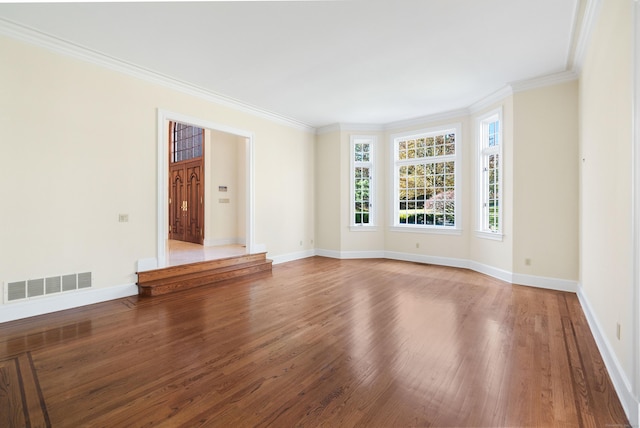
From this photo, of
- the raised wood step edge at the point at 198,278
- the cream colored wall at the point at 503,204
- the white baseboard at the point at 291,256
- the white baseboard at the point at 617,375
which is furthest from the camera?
the white baseboard at the point at 291,256

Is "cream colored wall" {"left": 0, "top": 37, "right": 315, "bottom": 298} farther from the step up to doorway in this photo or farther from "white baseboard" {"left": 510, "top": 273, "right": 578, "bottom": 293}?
"white baseboard" {"left": 510, "top": 273, "right": 578, "bottom": 293}

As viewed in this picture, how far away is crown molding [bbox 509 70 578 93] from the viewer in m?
4.04

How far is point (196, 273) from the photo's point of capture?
4.50 metres

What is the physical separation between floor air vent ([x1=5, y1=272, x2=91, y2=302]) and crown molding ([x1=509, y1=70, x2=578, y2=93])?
21.4 ft

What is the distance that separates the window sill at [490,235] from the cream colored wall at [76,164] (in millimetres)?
5255

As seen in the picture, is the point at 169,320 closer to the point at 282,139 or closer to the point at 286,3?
the point at 286,3

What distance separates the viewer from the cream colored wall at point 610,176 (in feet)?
5.98

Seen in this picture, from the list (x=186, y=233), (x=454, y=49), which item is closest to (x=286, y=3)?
(x=454, y=49)

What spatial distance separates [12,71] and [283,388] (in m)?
4.17

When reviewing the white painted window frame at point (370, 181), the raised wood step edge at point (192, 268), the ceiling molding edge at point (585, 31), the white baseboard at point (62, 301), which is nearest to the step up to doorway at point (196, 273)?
the raised wood step edge at point (192, 268)

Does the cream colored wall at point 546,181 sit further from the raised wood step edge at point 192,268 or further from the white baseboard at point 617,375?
the raised wood step edge at point 192,268

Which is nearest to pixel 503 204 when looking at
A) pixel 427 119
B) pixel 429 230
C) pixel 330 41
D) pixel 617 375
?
pixel 429 230

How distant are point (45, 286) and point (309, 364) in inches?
126

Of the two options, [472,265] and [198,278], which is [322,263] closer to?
[198,278]
